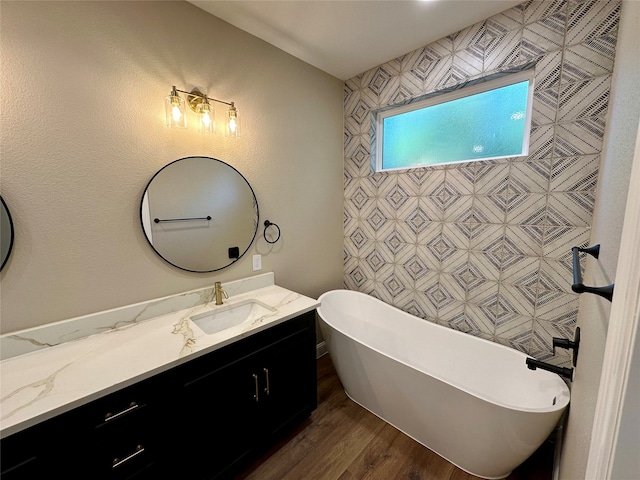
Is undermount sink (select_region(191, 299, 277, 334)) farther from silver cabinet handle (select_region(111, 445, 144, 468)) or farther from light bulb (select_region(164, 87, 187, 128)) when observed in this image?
light bulb (select_region(164, 87, 187, 128))

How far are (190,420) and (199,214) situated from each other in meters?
1.12

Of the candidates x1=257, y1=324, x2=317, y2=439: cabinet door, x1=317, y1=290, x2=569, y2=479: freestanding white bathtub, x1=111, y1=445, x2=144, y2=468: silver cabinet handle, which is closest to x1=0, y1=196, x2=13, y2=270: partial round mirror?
x1=111, y1=445, x2=144, y2=468: silver cabinet handle

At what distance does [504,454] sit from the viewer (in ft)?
4.22

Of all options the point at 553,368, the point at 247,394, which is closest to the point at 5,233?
the point at 247,394

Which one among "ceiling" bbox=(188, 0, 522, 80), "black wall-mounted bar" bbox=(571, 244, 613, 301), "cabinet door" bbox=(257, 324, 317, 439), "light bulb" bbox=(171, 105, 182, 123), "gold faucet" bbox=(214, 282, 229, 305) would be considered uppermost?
"ceiling" bbox=(188, 0, 522, 80)

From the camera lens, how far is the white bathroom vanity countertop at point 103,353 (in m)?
0.88

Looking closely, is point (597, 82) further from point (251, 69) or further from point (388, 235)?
point (251, 69)

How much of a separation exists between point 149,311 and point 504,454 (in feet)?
6.57

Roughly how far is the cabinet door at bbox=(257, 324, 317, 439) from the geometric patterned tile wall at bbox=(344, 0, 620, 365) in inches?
40.4

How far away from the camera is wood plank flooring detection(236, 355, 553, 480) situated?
4.66ft

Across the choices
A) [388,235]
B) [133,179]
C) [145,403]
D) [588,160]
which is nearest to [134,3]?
[133,179]

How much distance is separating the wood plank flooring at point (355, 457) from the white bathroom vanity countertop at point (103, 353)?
82cm

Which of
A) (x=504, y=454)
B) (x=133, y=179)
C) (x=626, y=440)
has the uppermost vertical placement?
(x=133, y=179)

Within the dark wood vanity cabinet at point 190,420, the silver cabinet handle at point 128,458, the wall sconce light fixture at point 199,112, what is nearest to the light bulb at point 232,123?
the wall sconce light fixture at point 199,112
